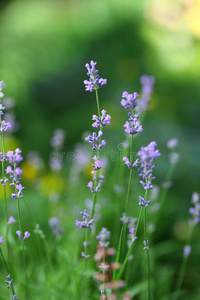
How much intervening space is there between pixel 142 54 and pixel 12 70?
1791 millimetres

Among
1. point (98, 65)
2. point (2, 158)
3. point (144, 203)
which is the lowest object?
point (144, 203)

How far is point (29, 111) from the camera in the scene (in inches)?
175

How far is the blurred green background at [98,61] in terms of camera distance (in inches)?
167

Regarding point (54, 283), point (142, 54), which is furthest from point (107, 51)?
point (54, 283)

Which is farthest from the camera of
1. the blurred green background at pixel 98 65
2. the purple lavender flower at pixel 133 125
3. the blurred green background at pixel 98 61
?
the blurred green background at pixel 98 61

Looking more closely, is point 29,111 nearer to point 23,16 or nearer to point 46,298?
point 23,16

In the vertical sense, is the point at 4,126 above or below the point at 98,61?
below

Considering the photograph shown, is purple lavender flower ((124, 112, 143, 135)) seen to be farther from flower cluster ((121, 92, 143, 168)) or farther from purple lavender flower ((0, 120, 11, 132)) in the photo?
purple lavender flower ((0, 120, 11, 132))

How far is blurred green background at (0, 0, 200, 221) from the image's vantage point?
4.24 meters

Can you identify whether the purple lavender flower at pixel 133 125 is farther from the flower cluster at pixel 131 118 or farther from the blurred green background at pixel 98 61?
the blurred green background at pixel 98 61

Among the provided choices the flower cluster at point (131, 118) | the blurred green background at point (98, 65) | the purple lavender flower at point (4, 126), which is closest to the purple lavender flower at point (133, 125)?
the flower cluster at point (131, 118)

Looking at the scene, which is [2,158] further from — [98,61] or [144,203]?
[98,61]

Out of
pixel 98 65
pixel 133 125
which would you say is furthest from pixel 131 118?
pixel 98 65

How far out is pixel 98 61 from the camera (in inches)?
199
